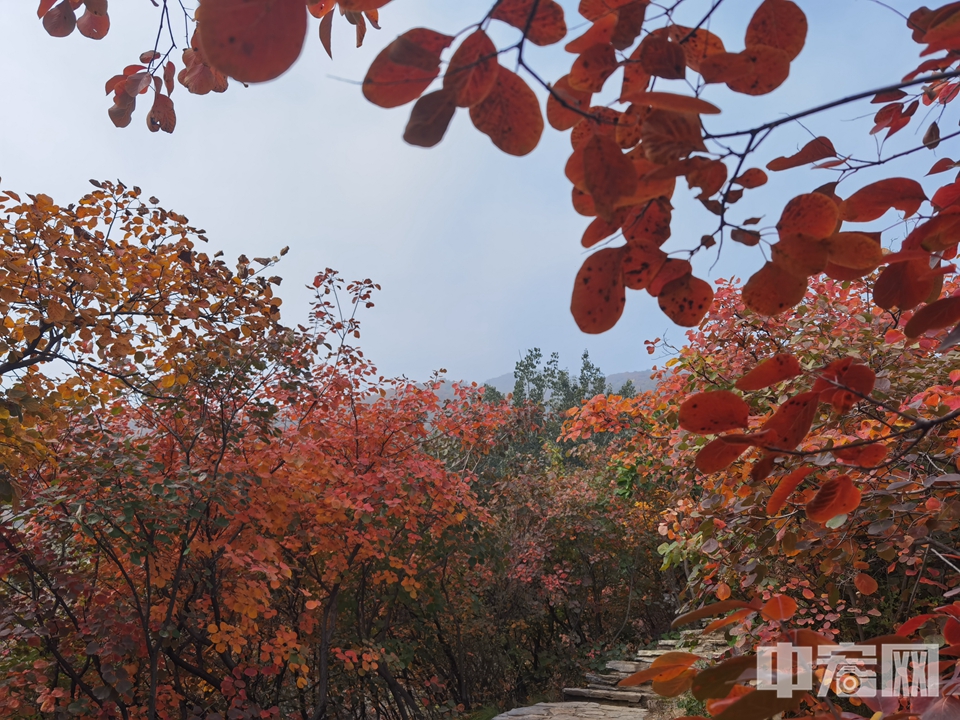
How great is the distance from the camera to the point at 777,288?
50 cm

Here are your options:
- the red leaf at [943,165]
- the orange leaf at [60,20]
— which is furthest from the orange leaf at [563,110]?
the orange leaf at [60,20]

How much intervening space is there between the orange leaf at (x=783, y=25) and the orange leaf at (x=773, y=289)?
0.60 ft

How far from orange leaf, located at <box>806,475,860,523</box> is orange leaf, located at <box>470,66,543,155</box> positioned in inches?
17.7

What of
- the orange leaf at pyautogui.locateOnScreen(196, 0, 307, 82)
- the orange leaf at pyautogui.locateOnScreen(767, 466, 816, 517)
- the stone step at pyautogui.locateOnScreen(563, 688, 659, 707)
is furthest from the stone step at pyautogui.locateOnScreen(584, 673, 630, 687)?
the orange leaf at pyautogui.locateOnScreen(196, 0, 307, 82)

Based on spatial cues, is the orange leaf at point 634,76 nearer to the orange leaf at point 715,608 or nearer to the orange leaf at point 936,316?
the orange leaf at point 936,316

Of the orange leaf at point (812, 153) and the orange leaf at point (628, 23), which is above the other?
the orange leaf at point (812, 153)

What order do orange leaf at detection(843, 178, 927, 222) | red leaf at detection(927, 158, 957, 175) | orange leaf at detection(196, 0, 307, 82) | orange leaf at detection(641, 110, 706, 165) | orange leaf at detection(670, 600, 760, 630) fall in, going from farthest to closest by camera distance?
1. red leaf at detection(927, 158, 957, 175)
2. orange leaf at detection(843, 178, 927, 222)
3. orange leaf at detection(670, 600, 760, 630)
4. orange leaf at detection(641, 110, 706, 165)
5. orange leaf at detection(196, 0, 307, 82)

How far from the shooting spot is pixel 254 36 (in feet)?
0.94

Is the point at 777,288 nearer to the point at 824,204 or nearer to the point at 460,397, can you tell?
the point at 824,204

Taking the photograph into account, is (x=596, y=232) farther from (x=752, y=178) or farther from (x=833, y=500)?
(x=833, y=500)

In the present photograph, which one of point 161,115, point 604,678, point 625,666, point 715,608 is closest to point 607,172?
point 715,608

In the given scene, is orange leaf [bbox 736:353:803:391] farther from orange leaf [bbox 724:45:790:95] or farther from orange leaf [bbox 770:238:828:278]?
orange leaf [bbox 724:45:790:95]

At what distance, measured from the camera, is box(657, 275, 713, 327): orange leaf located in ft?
1.71

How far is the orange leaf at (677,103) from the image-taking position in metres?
0.35
